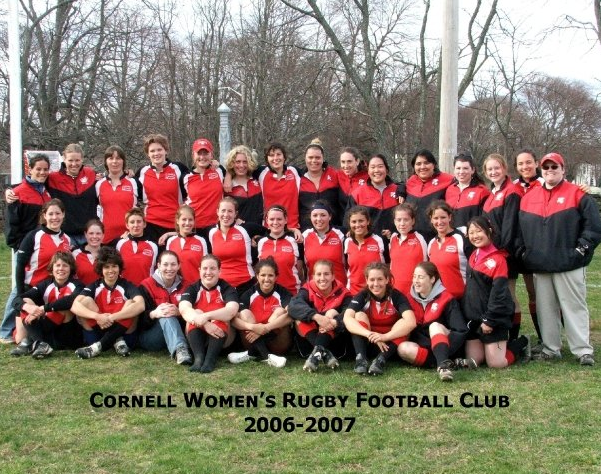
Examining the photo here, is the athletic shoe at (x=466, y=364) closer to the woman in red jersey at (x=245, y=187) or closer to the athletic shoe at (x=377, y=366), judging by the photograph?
the athletic shoe at (x=377, y=366)

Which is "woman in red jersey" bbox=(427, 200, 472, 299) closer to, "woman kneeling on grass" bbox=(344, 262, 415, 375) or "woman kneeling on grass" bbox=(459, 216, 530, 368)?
"woman kneeling on grass" bbox=(459, 216, 530, 368)

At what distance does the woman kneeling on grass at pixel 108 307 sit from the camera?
6465 mm

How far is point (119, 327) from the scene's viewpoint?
6555 millimetres

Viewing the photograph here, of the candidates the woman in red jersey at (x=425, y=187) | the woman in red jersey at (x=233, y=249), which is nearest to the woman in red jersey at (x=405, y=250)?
the woman in red jersey at (x=425, y=187)

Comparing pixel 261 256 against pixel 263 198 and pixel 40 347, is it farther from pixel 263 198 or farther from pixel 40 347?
pixel 40 347

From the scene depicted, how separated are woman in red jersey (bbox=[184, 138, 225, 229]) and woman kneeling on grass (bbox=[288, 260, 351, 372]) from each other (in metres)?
1.45

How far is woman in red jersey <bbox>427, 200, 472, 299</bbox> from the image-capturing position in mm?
6242

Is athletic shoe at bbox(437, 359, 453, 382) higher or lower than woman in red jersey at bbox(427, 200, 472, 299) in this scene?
lower

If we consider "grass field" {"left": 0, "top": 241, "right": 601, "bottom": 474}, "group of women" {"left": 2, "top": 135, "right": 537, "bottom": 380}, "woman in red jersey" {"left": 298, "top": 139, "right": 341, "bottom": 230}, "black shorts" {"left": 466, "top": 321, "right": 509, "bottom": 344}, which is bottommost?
"grass field" {"left": 0, "top": 241, "right": 601, "bottom": 474}

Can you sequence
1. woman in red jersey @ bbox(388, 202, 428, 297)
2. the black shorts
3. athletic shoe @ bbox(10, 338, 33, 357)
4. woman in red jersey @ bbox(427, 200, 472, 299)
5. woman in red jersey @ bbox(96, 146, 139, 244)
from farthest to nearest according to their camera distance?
woman in red jersey @ bbox(96, 146, 139, 244), athletic shoe @ bbox(10, 338, 33, 357), woman in red jersey @ bbox(388, 202, 428, 297), woman in red jersey @ bbox(427, 200, 472, 299), the black shorts

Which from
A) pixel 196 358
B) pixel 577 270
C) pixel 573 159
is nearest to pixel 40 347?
pixel 196 358

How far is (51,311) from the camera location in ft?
21.6

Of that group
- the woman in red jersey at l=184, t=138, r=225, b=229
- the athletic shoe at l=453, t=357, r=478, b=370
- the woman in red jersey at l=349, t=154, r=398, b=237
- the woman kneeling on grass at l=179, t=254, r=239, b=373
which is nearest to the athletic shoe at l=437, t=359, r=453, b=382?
the athletic shoe at l=453, t=357, r=478, b=370

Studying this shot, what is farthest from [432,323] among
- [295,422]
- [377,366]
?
[295,422]
